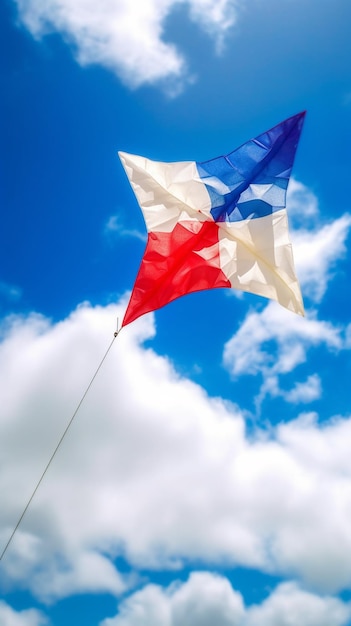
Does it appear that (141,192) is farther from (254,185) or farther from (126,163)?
(254,185)

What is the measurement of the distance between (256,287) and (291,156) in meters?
4.31

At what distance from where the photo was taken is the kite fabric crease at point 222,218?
1644cm

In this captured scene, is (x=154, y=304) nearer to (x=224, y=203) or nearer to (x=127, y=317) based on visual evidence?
(x=127, y=317)

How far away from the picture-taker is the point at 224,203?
17.4 meters

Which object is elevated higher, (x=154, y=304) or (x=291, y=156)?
(x=291, y=156)

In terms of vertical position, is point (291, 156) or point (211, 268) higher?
point (291, 156)

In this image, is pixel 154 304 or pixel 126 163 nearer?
pixel 154 304

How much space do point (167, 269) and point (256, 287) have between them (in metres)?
2.85

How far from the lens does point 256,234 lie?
1708 cm

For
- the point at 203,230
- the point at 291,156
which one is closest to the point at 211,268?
the point at 203,230

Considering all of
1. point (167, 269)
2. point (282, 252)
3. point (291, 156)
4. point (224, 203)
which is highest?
point (291, 156)

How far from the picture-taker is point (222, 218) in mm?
17484

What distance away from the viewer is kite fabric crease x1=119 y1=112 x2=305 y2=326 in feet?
53.9

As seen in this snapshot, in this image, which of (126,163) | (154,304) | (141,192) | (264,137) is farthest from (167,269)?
(264,137)
